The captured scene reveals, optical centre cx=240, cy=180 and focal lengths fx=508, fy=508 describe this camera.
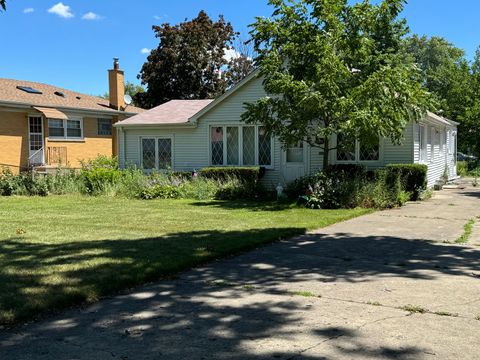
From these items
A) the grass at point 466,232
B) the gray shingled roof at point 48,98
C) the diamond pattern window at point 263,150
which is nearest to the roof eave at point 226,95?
the diamond pattern window at point 263,150

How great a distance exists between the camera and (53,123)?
2666 centimetres

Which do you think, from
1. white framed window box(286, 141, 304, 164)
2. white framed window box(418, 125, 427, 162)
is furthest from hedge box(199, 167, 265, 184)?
white framed window box(418, 125, 427, 162)

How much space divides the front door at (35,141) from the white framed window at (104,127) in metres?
3.69

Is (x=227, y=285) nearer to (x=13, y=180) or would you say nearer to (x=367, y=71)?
(x=367, y=71)

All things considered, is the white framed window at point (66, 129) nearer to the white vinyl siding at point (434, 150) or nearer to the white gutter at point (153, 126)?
the white gutter at point (153, 126)

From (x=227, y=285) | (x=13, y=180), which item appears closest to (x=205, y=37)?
(x=13, y=180)

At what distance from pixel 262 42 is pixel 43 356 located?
1278cm

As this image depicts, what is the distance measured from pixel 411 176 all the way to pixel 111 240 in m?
10.6

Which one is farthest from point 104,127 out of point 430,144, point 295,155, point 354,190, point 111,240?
point 111,240

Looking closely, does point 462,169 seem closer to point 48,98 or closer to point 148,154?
point 148,154

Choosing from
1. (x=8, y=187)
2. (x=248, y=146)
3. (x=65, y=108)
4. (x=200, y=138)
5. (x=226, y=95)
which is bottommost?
(x=8, y=187)

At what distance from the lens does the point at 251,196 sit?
57.0 ft

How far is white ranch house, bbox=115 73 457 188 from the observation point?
17.9 meters

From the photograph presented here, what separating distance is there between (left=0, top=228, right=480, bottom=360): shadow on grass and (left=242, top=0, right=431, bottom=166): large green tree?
5280 millimetres
